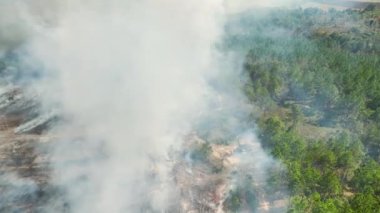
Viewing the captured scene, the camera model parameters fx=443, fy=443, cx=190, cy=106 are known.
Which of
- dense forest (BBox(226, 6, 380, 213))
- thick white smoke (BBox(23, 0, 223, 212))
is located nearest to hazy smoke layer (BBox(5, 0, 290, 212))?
thick white smoke (BBox(23, 0, 223, 212))

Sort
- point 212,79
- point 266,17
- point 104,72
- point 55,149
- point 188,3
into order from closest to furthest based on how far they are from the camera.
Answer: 1. point 55,149
2. point 188,3
3. point 104,72
4. point 212,79
5. point 266,17

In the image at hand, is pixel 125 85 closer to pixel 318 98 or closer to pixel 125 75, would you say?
pixel 125 75

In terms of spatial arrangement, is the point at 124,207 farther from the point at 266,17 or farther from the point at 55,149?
the point at 266,17

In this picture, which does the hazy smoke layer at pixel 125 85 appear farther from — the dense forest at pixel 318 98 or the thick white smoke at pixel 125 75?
the dense forest at pixel 318 98

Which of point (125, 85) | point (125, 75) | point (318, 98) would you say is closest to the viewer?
point (125, 85)

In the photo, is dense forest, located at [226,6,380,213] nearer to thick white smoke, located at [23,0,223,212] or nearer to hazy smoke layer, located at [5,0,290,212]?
hazy smoke layer, located at [5,0,290,212]

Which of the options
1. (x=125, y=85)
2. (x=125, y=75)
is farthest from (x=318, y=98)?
(x=125, y=85)

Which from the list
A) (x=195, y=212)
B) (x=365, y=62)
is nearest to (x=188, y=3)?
(x=195, y=212)

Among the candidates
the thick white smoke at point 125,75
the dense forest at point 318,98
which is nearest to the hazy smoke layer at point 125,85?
the thick white smoke at point 125,75
